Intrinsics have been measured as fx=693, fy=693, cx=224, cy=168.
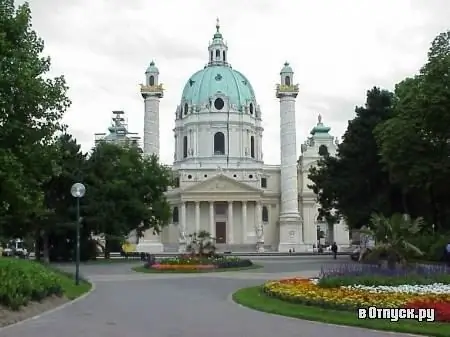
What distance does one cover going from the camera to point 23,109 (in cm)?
2611

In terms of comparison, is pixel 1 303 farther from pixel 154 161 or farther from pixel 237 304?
pixel 154 161

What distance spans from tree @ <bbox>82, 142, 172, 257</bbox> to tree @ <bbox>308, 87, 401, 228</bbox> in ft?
57.4

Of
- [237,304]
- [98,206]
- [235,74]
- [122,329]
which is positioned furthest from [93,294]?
[235,74]

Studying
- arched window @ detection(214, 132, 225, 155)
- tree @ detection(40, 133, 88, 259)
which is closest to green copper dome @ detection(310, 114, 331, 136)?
arched window @ detection(214, 132, 225, 155)

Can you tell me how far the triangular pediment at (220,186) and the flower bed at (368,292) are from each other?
86.8m

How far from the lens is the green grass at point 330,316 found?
13.6 meters

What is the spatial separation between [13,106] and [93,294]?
7.65 meters

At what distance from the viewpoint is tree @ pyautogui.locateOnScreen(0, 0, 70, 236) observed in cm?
2530

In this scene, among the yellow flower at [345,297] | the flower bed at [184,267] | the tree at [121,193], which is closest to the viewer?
the yellow flower at [345,297]

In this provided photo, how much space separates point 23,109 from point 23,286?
979cm

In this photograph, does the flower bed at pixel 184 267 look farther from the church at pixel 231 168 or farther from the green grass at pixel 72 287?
the church at pixel 231 168

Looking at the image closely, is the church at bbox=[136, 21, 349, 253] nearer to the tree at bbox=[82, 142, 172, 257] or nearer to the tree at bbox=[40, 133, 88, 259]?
the tree at bbox=[82, 142, 172, 257]

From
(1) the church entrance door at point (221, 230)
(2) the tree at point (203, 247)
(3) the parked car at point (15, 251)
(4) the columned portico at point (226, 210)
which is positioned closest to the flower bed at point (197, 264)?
(2) the tree at point (203, 247)

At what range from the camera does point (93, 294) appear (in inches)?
943
